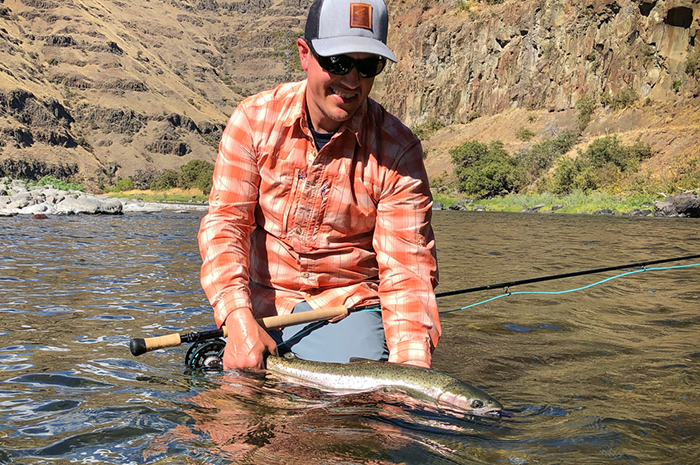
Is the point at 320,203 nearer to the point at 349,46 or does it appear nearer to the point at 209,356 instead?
the point at 349,46

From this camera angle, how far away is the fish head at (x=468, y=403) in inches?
123

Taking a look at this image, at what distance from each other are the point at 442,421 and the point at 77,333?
11.0ft

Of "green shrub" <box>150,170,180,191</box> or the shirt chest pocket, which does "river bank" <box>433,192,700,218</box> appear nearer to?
the shirt chest pocket

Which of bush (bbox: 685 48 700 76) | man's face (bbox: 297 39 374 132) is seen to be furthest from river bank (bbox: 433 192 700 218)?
man's face (bbox: 297 39 374 132)

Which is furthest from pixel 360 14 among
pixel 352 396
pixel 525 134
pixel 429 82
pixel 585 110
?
pixel 429 82

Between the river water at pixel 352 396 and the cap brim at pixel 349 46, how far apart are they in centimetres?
163

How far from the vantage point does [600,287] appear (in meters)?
9.00

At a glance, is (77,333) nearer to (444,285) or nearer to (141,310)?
(141,310)

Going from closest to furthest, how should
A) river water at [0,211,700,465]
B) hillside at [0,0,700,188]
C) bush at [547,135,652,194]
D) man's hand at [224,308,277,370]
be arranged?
river water at [0,211,700,465], man's hand at [224,308,277,370], bush at [547,135,652,194], hillside at [0,0,700,188]

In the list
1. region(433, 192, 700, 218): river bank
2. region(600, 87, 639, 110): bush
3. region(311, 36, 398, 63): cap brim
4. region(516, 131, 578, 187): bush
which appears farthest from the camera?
region(516, 131, 578, 187): bush

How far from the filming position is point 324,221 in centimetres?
379

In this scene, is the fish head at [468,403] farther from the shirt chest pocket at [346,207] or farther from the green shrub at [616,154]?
the green shrub at [616,154]

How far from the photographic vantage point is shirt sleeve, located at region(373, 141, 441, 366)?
357 centimetres

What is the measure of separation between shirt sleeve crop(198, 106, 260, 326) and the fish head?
1160 millimetres
